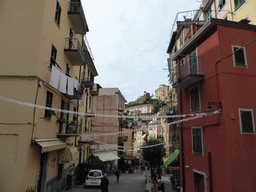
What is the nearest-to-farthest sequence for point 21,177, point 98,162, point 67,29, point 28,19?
point 21,177, point 28,19, point 67,29, point 98,162

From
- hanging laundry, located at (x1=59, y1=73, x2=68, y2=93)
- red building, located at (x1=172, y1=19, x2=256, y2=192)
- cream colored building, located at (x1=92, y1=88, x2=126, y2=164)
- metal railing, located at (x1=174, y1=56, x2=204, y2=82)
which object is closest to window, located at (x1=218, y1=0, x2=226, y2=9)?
red building, located at (x1=172, y1=19, x2=256, y2=192)

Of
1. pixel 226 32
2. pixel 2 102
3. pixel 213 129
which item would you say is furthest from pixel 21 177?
pixel 226 32

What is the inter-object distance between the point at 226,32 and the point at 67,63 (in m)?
11.0

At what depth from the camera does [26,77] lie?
9.38 meters

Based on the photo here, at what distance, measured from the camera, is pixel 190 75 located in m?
11.1

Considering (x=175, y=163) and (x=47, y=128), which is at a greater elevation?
(x=47, y=128)

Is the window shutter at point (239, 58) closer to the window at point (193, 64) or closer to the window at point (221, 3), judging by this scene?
the window at point (193, 64)

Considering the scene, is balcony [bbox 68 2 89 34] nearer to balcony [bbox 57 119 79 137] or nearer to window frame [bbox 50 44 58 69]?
window frame [bbox 50 44 58 69]

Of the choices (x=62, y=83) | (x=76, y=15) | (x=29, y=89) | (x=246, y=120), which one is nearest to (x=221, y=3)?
(x=246, y=120)

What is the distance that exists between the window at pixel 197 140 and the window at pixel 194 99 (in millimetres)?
1331

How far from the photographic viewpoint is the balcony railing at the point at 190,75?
11190 mm

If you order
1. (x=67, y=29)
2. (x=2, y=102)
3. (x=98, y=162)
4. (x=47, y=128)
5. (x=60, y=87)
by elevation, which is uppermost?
(x=67, y=29)

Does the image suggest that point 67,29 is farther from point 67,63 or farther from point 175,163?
point 175,163

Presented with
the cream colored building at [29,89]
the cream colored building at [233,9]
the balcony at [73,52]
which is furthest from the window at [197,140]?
the balcony at [73,52]
